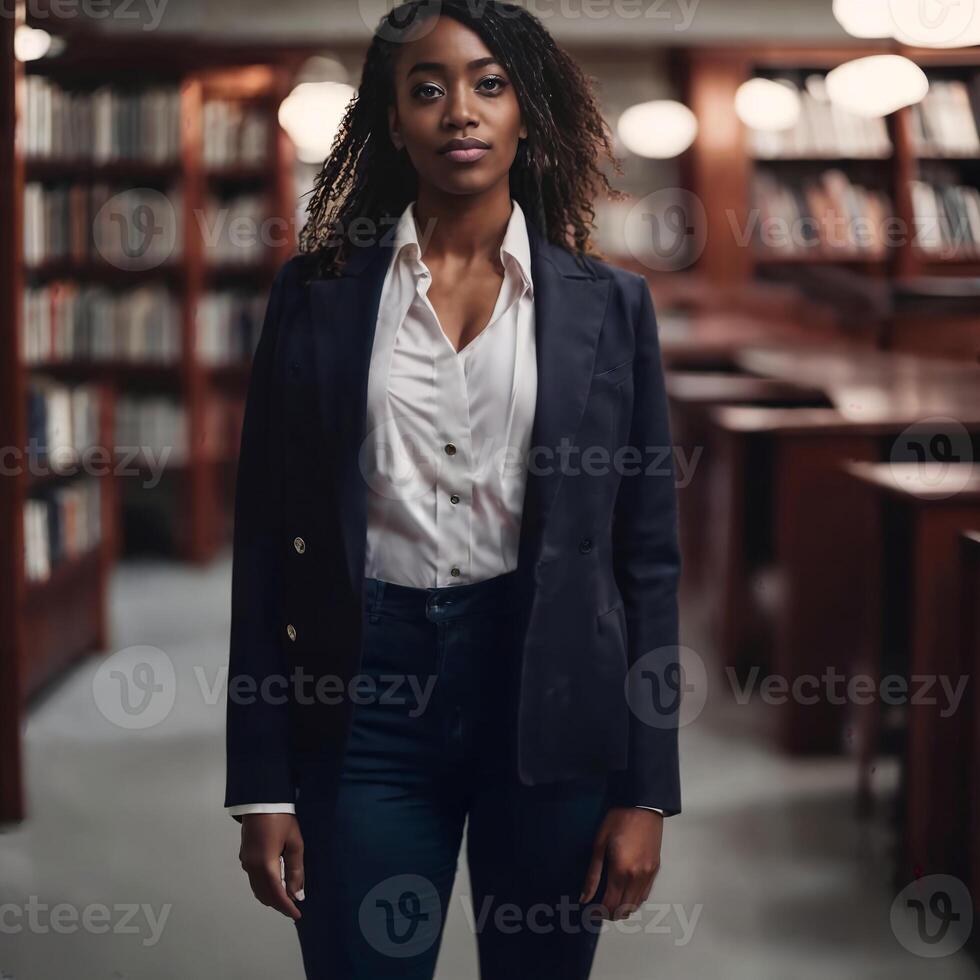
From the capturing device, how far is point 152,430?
534cm

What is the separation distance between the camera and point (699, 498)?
4.66 metres

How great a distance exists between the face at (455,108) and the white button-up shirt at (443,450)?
107 mm

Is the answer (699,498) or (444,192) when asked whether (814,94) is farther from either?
(444,192)

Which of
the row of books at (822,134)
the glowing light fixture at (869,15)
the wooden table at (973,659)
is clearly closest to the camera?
the wooden table at (973,659)

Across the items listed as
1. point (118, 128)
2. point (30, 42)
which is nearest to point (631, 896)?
point (30, 42)

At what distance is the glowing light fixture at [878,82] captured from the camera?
516 cm

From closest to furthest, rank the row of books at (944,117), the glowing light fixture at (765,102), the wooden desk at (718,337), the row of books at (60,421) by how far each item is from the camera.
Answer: the row of books at (60,421)
the wooden desk at (718,337)
the row of books at (944,117)
the glowing light fixture at (765,102)

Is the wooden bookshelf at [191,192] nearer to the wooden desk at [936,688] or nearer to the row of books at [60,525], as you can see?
the row of books at [60,525]

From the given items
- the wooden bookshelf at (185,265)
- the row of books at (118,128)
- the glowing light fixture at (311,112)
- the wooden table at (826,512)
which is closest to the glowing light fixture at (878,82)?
the glowing light fixture at (311,112)

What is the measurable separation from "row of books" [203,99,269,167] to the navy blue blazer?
447 cm

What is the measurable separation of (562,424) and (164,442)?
4537mm

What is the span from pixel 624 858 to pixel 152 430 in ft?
14.9

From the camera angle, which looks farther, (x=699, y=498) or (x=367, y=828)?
(x=699, y=498)

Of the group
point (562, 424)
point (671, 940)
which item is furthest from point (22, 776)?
point (562, 424)
